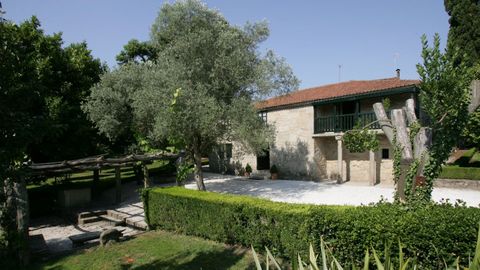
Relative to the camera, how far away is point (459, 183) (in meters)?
17.2

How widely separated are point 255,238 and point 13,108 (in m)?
6.52

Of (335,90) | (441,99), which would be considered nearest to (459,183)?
(335,90)

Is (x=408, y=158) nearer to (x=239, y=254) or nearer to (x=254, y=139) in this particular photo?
(x=239, y=254)

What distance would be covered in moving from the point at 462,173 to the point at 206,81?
1465 centimetres

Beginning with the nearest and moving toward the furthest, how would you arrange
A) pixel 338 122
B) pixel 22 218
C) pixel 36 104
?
pixel 22 218, pixel 36 104, pixel 338 122

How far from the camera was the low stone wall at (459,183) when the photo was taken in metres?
16.6

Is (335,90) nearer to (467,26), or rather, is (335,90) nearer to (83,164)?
(467,26)

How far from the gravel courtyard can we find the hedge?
233 inches

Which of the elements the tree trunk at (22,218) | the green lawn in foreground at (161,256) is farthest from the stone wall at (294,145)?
the tree trunk at (22,218)

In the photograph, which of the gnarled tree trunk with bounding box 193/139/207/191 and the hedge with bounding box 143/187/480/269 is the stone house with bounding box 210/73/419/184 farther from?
the hedge with bounding box 143/187/480/269

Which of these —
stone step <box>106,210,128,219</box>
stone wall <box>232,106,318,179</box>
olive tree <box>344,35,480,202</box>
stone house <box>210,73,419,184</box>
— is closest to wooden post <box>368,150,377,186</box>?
stone house <box>210,73,419,184</box>

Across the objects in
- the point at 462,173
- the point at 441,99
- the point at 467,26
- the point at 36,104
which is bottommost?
the point at 462,173

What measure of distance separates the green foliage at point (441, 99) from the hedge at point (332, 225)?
1.57 meters

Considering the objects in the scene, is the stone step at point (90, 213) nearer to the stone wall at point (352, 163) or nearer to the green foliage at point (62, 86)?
the green foliage at point (62, 86)
